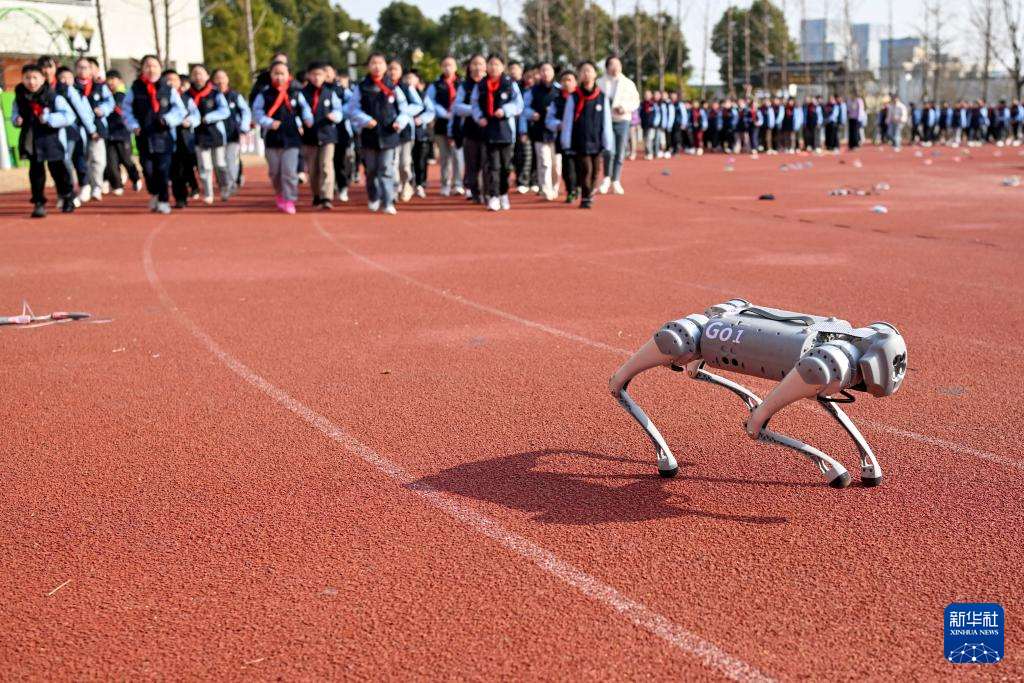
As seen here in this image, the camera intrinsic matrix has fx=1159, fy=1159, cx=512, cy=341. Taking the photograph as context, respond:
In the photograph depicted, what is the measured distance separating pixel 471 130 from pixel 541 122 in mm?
1151

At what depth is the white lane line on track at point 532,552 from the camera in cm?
335

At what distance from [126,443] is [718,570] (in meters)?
3.11

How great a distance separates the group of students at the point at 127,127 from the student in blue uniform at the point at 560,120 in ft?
16.5

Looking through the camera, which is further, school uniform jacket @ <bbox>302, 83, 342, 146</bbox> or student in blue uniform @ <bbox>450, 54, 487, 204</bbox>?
student in blue uniform @ <bbox>450, 54, 487, 204</bbox>

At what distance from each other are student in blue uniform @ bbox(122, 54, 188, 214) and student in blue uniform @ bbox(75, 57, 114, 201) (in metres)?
1.45

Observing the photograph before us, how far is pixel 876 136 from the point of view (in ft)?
184

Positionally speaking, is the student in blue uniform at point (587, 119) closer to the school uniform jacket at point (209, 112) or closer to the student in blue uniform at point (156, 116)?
the school uniform jacket at point (209, 112)

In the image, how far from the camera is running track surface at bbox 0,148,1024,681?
3506 mm

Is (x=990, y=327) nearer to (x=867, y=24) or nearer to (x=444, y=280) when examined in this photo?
(x=444, y=280)

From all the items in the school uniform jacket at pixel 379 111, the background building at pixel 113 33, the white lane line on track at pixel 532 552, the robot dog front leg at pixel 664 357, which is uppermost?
the background building at pixel 113 33

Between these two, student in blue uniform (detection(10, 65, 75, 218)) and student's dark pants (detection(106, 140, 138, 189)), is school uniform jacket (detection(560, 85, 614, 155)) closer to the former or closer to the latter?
student in blue uniform (detection(10, 65, 75, 218))

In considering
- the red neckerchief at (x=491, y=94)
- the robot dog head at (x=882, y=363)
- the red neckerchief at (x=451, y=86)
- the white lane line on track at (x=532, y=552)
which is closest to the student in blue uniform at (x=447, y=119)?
the red neckerchief at (x=451, y=86)

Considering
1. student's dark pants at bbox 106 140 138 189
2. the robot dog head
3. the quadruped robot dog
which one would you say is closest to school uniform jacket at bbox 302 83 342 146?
student's dark pants at bbox 106 140 138 189

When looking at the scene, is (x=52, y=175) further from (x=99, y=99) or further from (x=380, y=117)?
(x=380, y=117)
